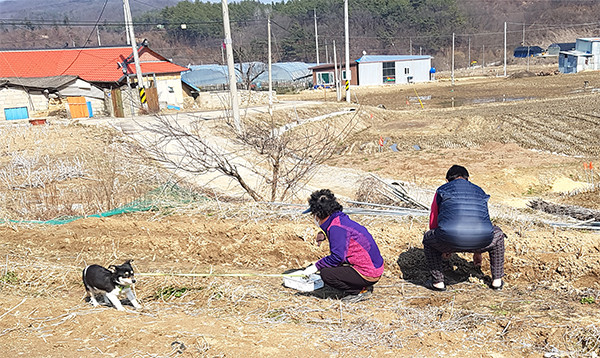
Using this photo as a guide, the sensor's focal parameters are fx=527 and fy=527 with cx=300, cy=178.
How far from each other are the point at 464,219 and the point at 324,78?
55743 mm

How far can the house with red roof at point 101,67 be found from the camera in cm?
2895

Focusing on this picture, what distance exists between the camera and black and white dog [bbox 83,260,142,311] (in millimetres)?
5066

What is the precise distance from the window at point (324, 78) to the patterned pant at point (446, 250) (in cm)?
5430

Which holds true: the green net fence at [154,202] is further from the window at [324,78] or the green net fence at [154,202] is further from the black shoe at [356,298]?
the window at [324,78]

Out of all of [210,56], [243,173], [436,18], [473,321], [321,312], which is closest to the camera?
[473,321]

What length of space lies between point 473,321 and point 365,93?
45712 mm

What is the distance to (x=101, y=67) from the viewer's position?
1200 inches

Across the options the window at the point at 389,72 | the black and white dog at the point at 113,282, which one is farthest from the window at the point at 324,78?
the black and white dog at the point at 113,282

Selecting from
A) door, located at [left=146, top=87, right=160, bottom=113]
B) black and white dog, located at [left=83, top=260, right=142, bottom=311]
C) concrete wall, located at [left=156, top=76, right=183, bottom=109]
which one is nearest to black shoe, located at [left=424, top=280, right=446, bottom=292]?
black and white dog, located at [left=83, top=260, right=142, bottom=311]

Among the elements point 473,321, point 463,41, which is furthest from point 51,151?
point 463,41

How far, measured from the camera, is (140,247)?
7.69 m

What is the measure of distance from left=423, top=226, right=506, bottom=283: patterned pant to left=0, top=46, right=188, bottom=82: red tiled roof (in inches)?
1013

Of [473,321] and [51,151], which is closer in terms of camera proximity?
[473,321]

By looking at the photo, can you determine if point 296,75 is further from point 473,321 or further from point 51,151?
point 473,321
